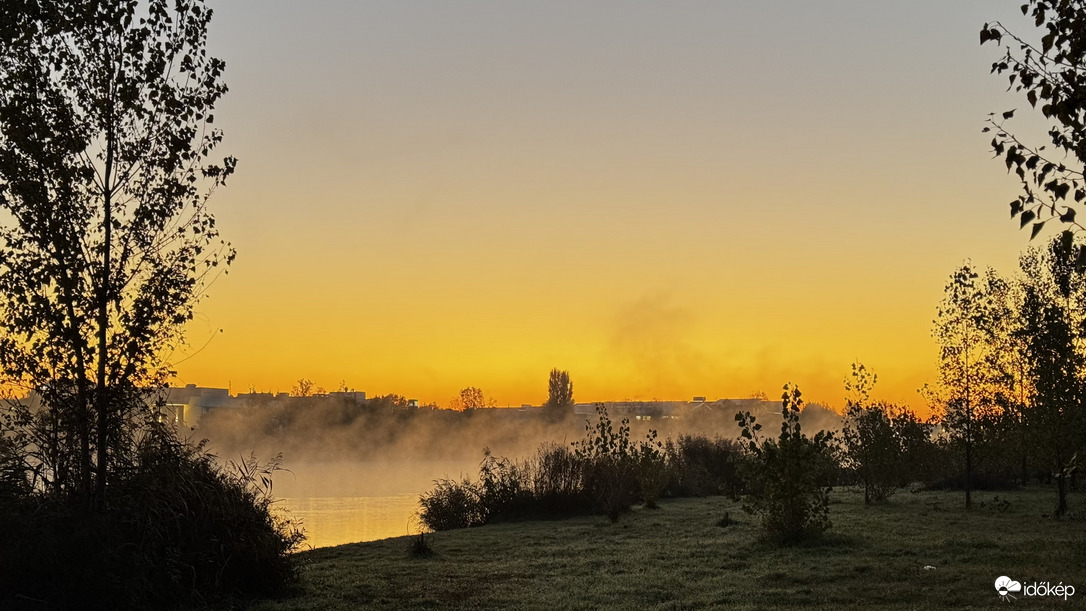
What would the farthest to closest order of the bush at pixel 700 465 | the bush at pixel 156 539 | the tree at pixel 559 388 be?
the tree at pixel 559 388
the bush at pixel 700 465
the bush at pixel 156 539

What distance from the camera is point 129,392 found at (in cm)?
962

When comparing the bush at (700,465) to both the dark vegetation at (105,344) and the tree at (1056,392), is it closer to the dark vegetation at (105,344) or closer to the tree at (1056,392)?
the tree at (1056,392)

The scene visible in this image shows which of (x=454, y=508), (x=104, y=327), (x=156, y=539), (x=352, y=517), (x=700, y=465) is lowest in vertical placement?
(x=352, y=517)

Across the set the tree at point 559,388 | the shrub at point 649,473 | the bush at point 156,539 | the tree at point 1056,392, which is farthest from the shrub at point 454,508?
the tree at point 559,388

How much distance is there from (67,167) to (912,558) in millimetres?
11202

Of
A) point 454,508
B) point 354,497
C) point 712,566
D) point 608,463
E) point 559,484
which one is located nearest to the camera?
point 712,566

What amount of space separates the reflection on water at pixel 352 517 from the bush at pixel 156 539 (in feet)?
19.3

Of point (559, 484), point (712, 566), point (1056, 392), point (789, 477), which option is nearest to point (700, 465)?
point (559, 484)

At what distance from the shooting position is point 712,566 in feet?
39.8

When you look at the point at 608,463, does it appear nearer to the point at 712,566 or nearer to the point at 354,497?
the point at 712,566

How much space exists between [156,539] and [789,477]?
891cm

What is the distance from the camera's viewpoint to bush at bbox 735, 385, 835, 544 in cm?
1382

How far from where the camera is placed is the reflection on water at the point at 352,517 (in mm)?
21281

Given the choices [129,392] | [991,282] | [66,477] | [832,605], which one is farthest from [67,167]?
[991,282]
